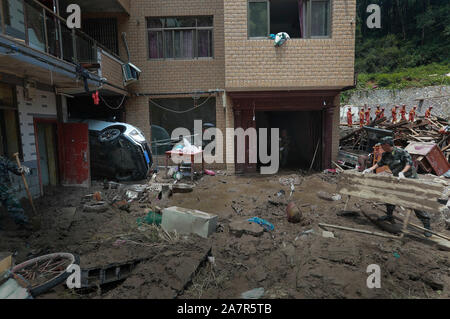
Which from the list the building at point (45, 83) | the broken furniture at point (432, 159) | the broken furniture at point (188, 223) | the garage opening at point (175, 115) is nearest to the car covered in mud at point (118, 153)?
the building at point (45, 83)

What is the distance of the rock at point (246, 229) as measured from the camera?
5043 mm

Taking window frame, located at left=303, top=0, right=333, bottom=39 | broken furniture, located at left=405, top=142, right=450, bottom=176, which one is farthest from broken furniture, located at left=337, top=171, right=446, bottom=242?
window frame, located at left=303, top=0, right=333, bottom=39

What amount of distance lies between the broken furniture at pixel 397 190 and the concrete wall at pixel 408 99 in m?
18.0

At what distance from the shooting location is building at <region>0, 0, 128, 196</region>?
5.35 meters

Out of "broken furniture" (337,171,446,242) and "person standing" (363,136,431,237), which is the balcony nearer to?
"broken furniture" (337,171,446,242)

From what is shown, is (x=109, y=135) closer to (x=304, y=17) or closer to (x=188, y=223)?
(x=188, y=223)

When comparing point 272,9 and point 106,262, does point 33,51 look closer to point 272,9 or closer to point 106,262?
point 106,262

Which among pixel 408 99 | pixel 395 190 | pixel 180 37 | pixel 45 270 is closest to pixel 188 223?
pixel 45 270

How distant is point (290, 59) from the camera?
30.7 ft

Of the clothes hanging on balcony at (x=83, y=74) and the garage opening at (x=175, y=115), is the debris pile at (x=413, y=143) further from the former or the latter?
the clothes hanging on balcony at (x=83, y=74)

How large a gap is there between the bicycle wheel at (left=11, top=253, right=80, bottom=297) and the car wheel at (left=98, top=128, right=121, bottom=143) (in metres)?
5.48

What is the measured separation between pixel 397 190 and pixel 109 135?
872 centimetres

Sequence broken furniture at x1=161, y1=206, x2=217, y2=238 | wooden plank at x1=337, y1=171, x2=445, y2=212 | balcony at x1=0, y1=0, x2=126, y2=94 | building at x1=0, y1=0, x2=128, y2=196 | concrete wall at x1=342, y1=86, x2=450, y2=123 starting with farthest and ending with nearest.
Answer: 1. concrete wall at x1=342, y1=86, x2=450, y2=123
2. building at x1=0, y1=0, x2=128, y2=196
3. broken furniture at x1=161, y1=206, x2=217, y2=238
4. balcony at x1=0, y1=0, x2=126, y2=94
5. wooden plank at x1=337, y1=171, x2=445, y2=212

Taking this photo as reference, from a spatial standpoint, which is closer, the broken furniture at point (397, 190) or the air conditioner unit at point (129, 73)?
the broken furniture at point (397, 190)
